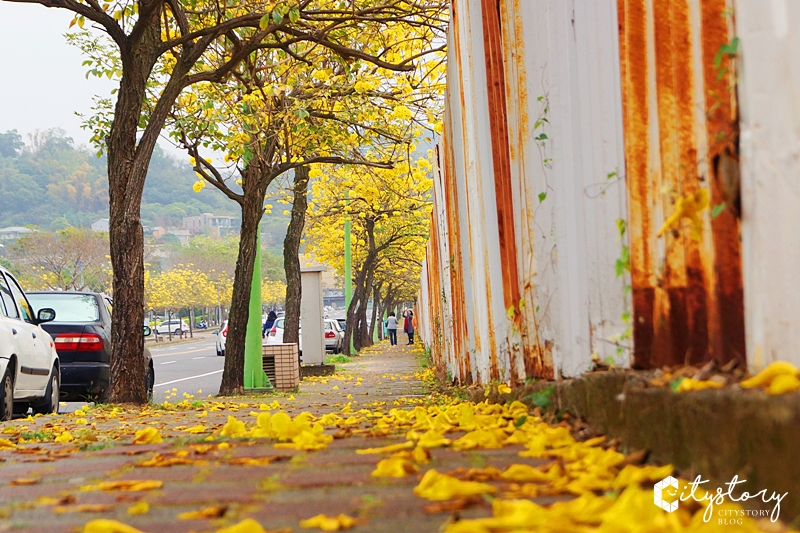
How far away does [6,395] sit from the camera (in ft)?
25.3

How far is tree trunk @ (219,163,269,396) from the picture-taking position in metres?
12.9

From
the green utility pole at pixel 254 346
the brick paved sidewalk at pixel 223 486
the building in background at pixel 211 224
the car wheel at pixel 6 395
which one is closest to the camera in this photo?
the brick paved sidewalk at pixel 223 486

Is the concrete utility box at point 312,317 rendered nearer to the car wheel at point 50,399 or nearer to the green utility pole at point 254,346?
the green utility pole at point 254,346

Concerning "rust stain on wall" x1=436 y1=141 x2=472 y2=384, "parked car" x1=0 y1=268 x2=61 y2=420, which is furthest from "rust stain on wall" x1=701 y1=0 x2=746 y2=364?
"parked car" x1=0 y1=268 x2=61 y2=420

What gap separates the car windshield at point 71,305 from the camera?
37.1ft

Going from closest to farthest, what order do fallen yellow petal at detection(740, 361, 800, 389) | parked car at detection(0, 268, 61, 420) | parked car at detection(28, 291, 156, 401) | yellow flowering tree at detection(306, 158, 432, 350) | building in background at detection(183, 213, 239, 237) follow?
fallen yellow petal at detection(740, 361, 800, 389), parked car at detection(0, 268, 61, 420), parked car at detection(28, 291, 156, 401), yellow flowering tree at detection(306, 158, 432, 350), building in background at detection(183, 213, 239, 237)

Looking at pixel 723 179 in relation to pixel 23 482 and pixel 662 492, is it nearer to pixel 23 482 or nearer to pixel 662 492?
pixel 662 492

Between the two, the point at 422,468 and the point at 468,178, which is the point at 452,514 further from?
the point at 468,178

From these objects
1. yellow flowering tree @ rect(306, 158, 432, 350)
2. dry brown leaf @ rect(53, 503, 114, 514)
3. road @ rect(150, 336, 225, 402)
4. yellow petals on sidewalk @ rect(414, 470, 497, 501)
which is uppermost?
yellow flowering tree @ rect(306, 158, 432, 350)

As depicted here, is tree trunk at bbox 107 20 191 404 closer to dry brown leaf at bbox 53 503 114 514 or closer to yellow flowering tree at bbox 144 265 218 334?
dry brown leaf at bbox 53 503 114 514

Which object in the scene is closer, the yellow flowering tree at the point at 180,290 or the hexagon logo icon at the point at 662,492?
the hexagon logo icon at the point at 662,492

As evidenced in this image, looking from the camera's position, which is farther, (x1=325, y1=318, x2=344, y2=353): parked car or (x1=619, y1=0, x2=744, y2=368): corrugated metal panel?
(x1=325, y1=318, x2=344, y2=353): parked car

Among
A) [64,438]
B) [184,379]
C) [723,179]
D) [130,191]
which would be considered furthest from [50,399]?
[184,379]

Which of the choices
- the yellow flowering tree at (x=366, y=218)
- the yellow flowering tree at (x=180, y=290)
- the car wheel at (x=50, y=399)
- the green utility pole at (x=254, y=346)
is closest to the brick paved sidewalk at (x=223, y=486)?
the car wheel at (x=50, y=399)
